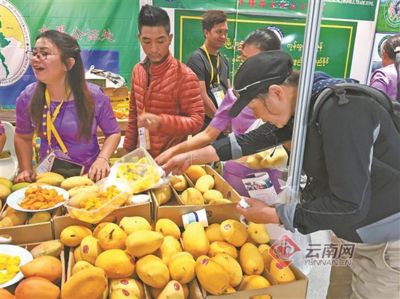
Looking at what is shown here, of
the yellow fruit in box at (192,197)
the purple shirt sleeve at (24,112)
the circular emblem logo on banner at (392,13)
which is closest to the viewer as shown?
the yellow fruit in box at (192,197)

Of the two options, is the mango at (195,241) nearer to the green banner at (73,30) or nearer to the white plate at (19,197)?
the white plate at (19,197)

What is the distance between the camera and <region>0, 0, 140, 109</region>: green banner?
3.49 meters

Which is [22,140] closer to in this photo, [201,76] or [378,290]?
[201,76]

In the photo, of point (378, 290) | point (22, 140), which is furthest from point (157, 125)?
point (378, 290)

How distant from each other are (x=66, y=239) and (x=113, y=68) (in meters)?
2.96

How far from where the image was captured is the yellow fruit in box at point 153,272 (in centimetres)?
103

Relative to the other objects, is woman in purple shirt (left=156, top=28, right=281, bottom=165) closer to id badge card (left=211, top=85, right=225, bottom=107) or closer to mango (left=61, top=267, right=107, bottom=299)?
mango (left=61, top=267, right=107, bottom=299)

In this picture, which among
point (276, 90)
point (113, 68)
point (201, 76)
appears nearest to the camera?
point (276, 90)

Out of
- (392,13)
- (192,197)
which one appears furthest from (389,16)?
(192,197)

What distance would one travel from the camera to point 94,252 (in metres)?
1.11

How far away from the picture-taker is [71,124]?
189 cm

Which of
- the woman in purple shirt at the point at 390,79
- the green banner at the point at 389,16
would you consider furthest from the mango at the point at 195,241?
the green banner at the point at 389,16

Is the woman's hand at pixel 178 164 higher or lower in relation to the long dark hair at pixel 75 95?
lower

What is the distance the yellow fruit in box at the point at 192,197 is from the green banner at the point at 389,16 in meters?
4.07
